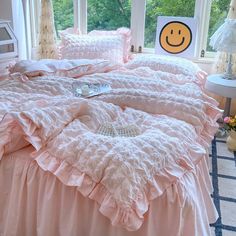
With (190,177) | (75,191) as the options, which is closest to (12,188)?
(75,191)

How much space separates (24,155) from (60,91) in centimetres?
71

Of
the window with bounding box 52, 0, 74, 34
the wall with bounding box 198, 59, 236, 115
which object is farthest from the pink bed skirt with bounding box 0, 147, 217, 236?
the window with bounding box 52, 0, 74, 34

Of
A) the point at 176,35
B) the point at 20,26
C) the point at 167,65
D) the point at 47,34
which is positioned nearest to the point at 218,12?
the point at 176,35

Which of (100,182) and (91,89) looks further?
(91,89)

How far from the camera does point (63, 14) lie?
135 inches

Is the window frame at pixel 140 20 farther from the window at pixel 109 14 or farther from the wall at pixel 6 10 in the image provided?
the wall at pixel 6 10

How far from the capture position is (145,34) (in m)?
3.31

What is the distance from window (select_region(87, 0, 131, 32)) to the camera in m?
3.27

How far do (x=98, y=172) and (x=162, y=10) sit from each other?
2392mm

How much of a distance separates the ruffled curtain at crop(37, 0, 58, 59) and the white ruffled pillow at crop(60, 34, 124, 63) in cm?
30

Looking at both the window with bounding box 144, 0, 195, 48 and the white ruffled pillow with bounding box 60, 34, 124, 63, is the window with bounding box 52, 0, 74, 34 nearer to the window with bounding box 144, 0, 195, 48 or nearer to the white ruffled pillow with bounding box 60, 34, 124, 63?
the white ruffled pillow with bounding box 60, 34, 124, 63

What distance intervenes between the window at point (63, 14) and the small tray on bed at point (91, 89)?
5.10 feet

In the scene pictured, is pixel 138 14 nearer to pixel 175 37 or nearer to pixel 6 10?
pixel 175 37

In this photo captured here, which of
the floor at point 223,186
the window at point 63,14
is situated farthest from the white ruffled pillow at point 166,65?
the window at point 63,14
